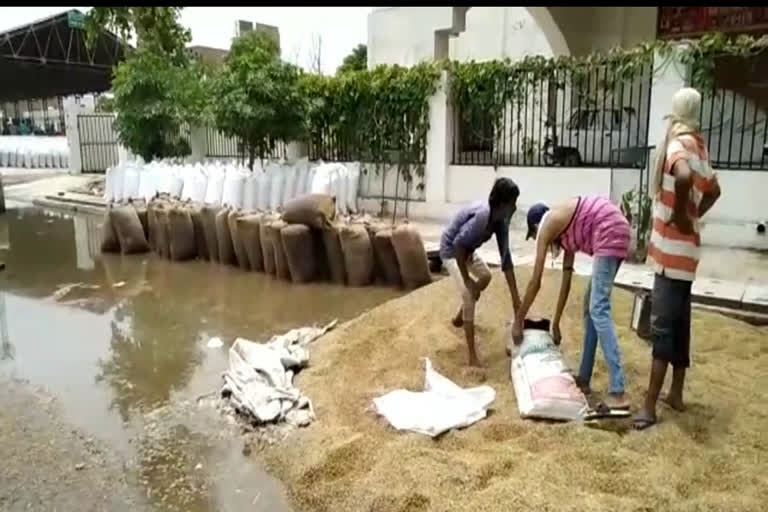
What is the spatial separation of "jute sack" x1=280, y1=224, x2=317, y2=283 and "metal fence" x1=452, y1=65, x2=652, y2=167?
3543 millimetres

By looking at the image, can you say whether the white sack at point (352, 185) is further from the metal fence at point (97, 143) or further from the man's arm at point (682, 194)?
the metal fence at point (97, 143)

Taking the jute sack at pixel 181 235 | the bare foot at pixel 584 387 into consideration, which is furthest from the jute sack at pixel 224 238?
the bare foot at pixel 584 387

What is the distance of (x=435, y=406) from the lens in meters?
3.48

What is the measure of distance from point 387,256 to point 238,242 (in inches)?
82.9

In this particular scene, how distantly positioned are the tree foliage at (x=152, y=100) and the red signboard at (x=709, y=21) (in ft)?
27.8

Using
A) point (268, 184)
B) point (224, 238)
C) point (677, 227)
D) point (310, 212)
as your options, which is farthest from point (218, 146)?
point (677, 227)

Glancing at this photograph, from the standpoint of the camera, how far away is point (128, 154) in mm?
14898

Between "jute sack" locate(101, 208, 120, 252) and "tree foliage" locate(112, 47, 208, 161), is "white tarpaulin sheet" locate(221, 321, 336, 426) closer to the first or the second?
"jute sack" locate(101, 208, 120, 252)

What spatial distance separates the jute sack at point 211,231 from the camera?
8.26 m

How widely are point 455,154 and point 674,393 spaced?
6753 millimetres

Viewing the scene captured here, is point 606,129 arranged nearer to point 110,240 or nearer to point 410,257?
point 410,257

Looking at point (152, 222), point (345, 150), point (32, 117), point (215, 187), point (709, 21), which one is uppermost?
point (709, 21)

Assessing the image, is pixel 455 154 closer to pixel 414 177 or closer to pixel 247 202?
pixel 414 177

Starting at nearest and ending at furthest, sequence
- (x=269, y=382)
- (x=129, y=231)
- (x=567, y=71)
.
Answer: (x=269, y=382), (x=567, y=71), (x=129, y=231)
